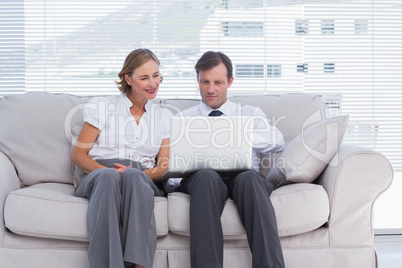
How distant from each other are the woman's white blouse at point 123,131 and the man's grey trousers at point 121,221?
1.36 feet

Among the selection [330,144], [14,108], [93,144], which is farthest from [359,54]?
[14,108]

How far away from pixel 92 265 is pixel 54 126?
1.00 metres

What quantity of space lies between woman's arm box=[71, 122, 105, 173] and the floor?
172 centimetres

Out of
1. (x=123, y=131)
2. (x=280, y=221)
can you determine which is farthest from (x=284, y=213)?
(x=123, y=131)

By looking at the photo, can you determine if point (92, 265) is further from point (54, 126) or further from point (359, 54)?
point (359, 54)

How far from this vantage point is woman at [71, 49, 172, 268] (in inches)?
80.3

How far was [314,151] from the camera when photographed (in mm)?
2340

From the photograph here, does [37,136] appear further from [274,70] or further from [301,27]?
[301,27]

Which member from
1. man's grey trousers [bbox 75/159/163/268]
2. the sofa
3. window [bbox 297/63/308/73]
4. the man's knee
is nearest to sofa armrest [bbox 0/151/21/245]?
the sofa

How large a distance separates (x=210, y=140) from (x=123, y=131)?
0.67 metres

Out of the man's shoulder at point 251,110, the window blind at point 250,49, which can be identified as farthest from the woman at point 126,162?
the window blind at point 250,49

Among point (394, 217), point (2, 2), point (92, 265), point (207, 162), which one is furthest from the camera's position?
point (394, 217)

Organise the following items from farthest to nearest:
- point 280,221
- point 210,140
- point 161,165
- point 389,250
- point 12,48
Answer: point 12,48 → point 389,250 → point 161,165 → point 280,221 → point 210,140

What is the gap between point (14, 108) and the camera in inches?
108
